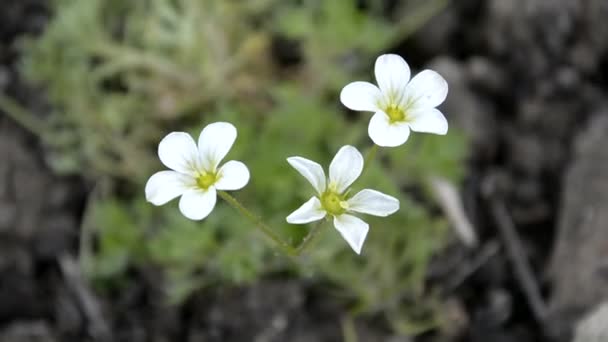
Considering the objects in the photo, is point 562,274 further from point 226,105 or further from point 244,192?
point 226,105

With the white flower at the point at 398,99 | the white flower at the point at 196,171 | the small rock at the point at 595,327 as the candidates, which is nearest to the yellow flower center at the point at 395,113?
the white flower at the point at 398,99

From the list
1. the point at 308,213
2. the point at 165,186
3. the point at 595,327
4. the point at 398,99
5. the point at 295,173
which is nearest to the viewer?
the point at 308,213

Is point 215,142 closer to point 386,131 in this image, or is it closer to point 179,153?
point 179,153

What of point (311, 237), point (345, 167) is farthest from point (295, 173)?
point (345, 167)

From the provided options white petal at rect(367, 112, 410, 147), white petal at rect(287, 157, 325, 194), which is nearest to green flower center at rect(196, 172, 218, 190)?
white petal at rect(287, 157, 325, 194)

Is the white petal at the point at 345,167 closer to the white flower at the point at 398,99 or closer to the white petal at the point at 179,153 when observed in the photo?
the white flower at the point at 398,99

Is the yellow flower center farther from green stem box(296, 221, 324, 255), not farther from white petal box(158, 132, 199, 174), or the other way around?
white petal box(158, 132, 199, 174)

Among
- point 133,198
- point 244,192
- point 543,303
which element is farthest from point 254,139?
point 543,303
